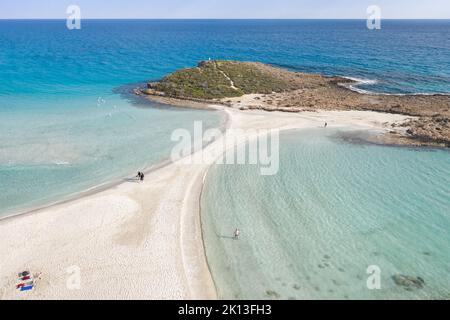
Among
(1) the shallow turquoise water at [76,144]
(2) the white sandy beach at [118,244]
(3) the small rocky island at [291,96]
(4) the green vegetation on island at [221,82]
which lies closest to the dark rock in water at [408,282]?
(2) the white sandy beach at [118,244]

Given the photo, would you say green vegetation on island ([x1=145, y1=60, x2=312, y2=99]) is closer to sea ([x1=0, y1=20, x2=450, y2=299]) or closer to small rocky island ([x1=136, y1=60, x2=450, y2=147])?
small rocky island ([x1=136, y1=60, x2=450, y2=147])

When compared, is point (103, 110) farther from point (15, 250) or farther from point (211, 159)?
point (15, 250)

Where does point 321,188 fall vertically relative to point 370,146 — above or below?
below

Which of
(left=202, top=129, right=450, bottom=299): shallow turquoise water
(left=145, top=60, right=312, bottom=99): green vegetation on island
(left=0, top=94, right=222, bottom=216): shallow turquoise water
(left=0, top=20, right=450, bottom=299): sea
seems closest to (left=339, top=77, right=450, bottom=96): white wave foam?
(left=0, top=20, right=450, bottom=299): sea

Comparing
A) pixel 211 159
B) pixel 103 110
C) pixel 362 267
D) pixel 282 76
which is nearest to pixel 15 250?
pixel 211 159

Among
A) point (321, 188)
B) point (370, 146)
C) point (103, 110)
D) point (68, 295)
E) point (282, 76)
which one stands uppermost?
point (282, 76)

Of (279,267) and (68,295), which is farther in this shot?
(279,267)
